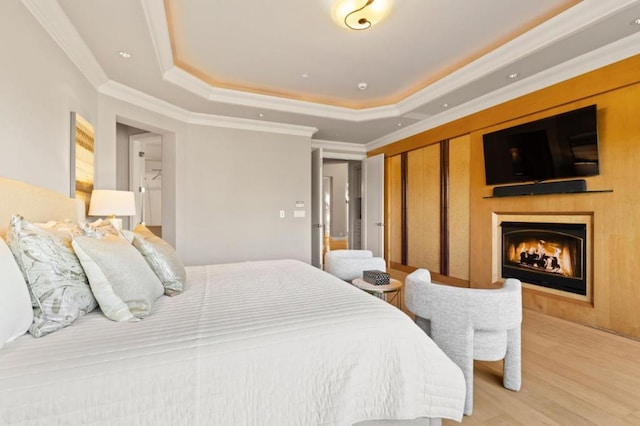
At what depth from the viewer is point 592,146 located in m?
2.76

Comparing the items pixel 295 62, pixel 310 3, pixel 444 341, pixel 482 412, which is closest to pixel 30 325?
pixel 444 341

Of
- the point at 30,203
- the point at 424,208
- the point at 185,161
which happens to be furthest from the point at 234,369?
the point at 424,208

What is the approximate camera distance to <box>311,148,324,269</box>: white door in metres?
5.09

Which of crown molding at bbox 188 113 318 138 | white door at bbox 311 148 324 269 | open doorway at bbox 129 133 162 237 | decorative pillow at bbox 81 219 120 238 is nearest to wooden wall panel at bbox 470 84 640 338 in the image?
white door at bbox 311 148 324 269

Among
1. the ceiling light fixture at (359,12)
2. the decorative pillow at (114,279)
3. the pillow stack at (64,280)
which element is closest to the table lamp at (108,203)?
the pillow stack at (64,280)

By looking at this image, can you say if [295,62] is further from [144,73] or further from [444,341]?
[444,341]

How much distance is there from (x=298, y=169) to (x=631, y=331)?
4308 millimetres

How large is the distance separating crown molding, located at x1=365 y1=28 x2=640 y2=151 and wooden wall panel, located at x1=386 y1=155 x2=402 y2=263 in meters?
1.04

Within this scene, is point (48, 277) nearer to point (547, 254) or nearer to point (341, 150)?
point (547, 254)

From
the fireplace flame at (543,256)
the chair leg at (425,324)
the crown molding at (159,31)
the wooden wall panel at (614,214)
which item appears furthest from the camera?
the fireplace flame at (543,256)

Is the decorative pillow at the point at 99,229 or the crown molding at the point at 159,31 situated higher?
the crown molding at the point at 159,31

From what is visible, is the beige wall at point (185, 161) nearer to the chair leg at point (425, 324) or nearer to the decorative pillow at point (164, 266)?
the decorative pillow at point (164, 266)

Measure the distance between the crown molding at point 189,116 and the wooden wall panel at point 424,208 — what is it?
6.21ft

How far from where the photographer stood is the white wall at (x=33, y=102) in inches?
68.1
